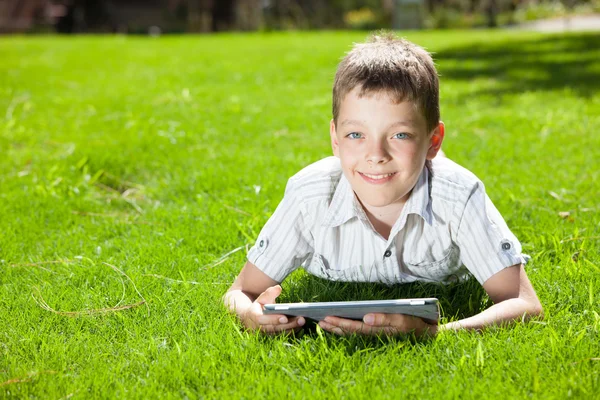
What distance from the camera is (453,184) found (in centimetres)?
281

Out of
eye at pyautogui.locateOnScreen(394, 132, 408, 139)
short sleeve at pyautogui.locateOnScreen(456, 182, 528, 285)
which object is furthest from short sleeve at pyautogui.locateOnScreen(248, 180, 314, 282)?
short sleeve at pyautogui.locateOnScreen(456, 182, 528, 285)

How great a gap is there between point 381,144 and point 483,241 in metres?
0.54

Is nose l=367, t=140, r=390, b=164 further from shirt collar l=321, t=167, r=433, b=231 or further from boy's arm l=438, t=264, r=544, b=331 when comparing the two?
boy's arm l=438, t=264, r=544, b=331

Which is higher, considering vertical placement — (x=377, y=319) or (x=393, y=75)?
(x=393, y=75)

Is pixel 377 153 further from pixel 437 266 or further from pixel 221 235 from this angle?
pixel 221 235

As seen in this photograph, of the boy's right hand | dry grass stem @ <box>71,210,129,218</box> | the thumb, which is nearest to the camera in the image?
the boy's right hand

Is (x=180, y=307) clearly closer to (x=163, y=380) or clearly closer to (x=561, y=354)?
(x=163, y=380)

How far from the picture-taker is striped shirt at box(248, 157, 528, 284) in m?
2.75

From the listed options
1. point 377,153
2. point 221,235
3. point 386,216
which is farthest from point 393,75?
point 221,235

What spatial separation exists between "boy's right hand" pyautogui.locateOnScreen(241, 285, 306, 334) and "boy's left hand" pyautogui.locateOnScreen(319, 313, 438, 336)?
0.36 feet

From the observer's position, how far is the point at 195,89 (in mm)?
8258

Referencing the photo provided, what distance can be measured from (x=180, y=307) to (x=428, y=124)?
1.25 m

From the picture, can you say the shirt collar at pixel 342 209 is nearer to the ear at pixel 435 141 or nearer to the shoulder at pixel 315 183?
the shoulder at pixel 315 183

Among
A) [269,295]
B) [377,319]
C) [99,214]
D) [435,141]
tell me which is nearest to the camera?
[377,319]
